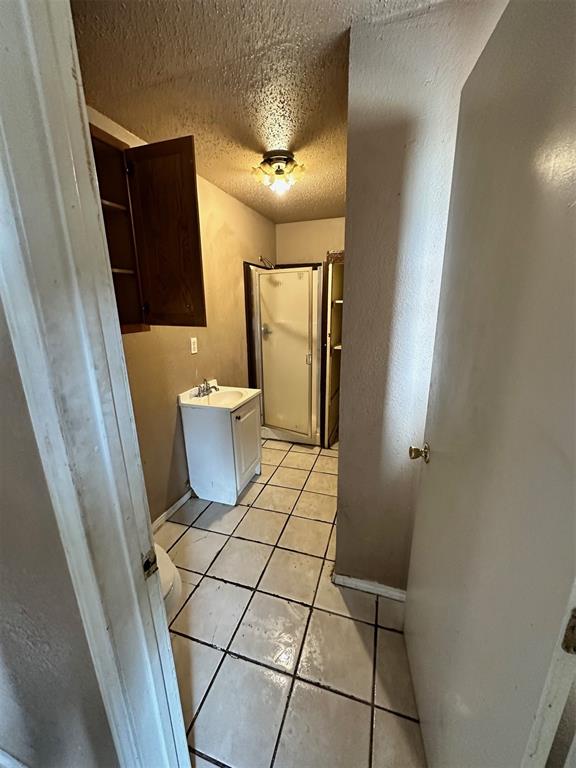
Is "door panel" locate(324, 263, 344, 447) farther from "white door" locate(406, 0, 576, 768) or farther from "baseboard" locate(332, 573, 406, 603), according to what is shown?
"white door" locate(406, 0, 576, 768)

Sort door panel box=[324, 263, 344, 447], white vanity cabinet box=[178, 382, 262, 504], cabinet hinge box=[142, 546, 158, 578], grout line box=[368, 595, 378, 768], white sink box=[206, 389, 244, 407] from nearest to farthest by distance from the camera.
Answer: cabinet hinge box=[142, 546, 158, 578] < grout line box=[368, 595, 378, 768] < white vanity cabinet box=[178, 382, 262, 504] < white sink box=[206, 389, 244, 407] < door panel box=[324, 263, 344, 447]

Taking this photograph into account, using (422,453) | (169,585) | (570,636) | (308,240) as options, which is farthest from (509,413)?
(308,240)

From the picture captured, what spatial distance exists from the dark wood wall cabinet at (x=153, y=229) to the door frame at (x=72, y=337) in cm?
113

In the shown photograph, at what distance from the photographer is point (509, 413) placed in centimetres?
56

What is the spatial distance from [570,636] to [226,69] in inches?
74.5

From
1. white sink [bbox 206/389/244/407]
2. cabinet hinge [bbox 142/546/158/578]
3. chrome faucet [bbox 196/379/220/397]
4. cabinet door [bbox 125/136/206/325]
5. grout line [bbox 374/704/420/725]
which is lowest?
grout line [bbox 374/704/420/725]

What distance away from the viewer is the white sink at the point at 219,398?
216 centimetres

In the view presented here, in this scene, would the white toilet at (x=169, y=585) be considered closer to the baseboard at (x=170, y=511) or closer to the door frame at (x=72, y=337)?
the door frame at (x=72, y=337)

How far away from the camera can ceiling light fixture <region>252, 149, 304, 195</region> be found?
1949 millimetres

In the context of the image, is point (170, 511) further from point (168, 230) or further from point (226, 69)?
point (226, 69)

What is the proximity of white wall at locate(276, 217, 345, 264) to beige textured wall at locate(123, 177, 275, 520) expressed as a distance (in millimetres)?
523

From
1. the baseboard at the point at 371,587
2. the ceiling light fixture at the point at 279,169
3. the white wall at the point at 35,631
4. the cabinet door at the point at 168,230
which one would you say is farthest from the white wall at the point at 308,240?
the white wall at the point at 35,631

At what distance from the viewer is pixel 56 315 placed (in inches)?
17.8

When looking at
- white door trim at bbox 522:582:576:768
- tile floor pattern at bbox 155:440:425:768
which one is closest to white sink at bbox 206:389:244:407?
tile floor pattern at bbox 155:440:425:768
